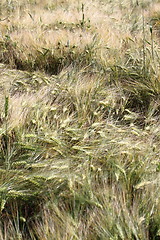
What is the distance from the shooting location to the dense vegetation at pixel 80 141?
1373 mm

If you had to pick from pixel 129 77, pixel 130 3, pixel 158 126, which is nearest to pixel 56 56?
pixel 129 77

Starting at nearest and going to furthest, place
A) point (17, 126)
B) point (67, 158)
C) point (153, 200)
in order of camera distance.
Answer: point (153, 200), point (67, 158), point (17, 126)

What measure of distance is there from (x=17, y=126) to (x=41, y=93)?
0.59 m

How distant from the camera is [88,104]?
7.23 ft

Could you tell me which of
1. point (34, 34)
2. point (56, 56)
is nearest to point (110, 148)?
point (56, 56)

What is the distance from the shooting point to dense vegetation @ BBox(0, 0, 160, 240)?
54.1 inches

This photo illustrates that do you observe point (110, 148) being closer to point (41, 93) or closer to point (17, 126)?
point (17, 126)

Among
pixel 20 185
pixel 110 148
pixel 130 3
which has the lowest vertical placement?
pixel 20 185

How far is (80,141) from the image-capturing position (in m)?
1.83

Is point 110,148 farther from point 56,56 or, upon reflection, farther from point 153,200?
point 56,56

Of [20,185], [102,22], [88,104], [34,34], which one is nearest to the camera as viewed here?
[20,185]

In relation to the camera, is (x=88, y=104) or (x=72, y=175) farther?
(x=88, y=104)

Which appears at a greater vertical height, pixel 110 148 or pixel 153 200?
pixel 110 148

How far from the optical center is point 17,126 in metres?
1.90
